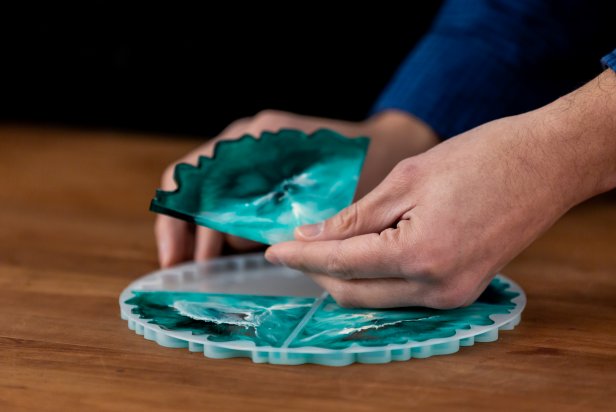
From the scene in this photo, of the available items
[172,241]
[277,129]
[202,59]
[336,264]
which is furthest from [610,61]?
[202,59]

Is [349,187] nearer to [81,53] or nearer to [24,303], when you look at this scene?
[24,303]

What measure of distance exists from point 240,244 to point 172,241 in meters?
0.09

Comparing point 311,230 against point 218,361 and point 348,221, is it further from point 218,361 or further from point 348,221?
point 218,361

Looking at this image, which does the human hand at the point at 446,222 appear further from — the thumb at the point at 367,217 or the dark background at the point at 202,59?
the dark background at the point at 202,59

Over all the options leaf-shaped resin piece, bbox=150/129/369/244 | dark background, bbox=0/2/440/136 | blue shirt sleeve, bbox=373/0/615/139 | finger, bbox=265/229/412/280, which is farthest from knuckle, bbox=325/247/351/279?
dark background, bbox=0/2/440/136

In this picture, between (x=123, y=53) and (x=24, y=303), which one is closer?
(x=24, y=303)

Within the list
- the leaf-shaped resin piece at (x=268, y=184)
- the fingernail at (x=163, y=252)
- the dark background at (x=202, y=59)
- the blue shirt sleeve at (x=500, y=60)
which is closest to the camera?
the leaf-shaped resin piece at (x=268, y=184)

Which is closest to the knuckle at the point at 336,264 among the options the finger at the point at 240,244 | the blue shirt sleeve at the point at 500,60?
the finger at the point at 240,244

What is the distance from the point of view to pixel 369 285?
0.83 m

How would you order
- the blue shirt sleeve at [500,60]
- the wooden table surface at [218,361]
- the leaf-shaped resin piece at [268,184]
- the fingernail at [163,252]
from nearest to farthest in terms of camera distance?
the wooden table surface at [218,361] < the leaf-shaped resin piece at [268,184] < the fingernail at [163,252] < the blue shirt sleeve at [500,60]

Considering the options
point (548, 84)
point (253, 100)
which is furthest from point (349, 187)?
point (253, 100)

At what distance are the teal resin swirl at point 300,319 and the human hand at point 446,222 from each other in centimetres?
2

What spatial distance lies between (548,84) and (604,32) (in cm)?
12

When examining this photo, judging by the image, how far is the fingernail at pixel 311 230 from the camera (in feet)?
2.80
